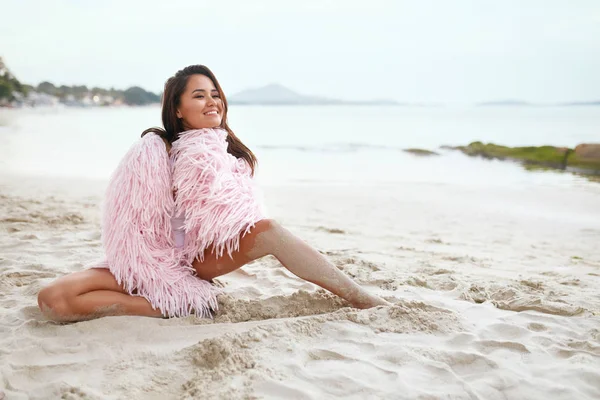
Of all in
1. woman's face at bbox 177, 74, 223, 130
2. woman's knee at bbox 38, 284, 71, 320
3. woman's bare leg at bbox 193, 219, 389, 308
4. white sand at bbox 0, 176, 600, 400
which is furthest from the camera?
woman's face at bbox 177, 74, 223, 130

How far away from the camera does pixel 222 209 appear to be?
2.37 metres

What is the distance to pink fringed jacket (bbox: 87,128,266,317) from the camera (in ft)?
7.72

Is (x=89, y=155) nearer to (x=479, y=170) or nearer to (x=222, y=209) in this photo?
(x=479, y=170)

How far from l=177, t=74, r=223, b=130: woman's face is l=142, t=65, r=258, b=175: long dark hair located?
3 cm

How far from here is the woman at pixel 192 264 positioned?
2297 mm

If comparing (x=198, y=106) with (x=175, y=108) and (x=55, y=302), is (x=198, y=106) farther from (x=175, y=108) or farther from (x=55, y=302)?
(x=55, y=302)

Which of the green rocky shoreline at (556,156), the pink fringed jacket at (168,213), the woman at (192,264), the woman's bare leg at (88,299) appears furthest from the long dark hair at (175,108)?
the green rocky shoreline at (556,156)

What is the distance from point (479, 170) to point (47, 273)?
1142 cm

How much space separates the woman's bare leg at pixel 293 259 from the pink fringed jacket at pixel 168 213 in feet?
0.18

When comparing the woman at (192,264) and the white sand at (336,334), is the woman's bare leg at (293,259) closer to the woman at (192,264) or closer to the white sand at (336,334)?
the woman at (192,264)

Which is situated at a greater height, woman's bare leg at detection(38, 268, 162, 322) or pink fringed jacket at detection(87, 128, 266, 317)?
pink fringed jacket at detection(87, 128, 266, 317)

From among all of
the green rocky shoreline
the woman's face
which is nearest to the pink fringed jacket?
the woman's face

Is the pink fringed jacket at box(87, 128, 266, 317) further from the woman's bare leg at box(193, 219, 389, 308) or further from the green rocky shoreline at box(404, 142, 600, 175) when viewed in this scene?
the green rocky shoreline at box(404, 142, 600, 175)

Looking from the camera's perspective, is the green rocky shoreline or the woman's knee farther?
the green rocky shoreline
